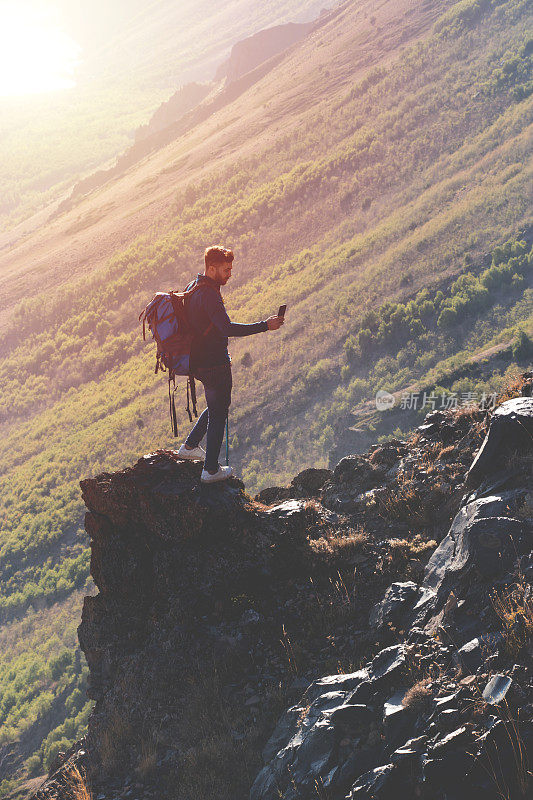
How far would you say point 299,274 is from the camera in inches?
1922

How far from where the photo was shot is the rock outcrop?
392cm

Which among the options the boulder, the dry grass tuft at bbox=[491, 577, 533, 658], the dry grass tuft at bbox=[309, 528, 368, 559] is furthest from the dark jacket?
the dry grass tuft at bbox=[491, 577, 533, 658]

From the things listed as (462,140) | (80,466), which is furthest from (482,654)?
(462,140)

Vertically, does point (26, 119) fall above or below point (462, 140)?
above

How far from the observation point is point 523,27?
63750mm

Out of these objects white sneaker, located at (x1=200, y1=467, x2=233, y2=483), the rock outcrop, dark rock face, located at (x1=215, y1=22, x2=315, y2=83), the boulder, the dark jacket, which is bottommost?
the rock outcrop

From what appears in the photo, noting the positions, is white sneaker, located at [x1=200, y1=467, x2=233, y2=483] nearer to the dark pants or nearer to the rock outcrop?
the dark pants

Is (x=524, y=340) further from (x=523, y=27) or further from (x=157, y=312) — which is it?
(x=523, y=27)

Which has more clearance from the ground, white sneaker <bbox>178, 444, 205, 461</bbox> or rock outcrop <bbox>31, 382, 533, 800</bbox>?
white sneaker <bbox>178, 444, 205, 461</bbox>

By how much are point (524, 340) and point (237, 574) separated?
2759 centimetres

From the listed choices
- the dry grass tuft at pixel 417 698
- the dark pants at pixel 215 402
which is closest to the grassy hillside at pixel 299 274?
the dark pants at pixel 215 402

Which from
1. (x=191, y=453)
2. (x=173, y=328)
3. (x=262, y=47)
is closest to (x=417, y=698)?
(x=173, y=328)

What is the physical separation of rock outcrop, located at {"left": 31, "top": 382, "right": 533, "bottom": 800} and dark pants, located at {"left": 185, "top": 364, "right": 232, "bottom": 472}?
52 cm

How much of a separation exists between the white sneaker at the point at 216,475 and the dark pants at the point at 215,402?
0.05 m
